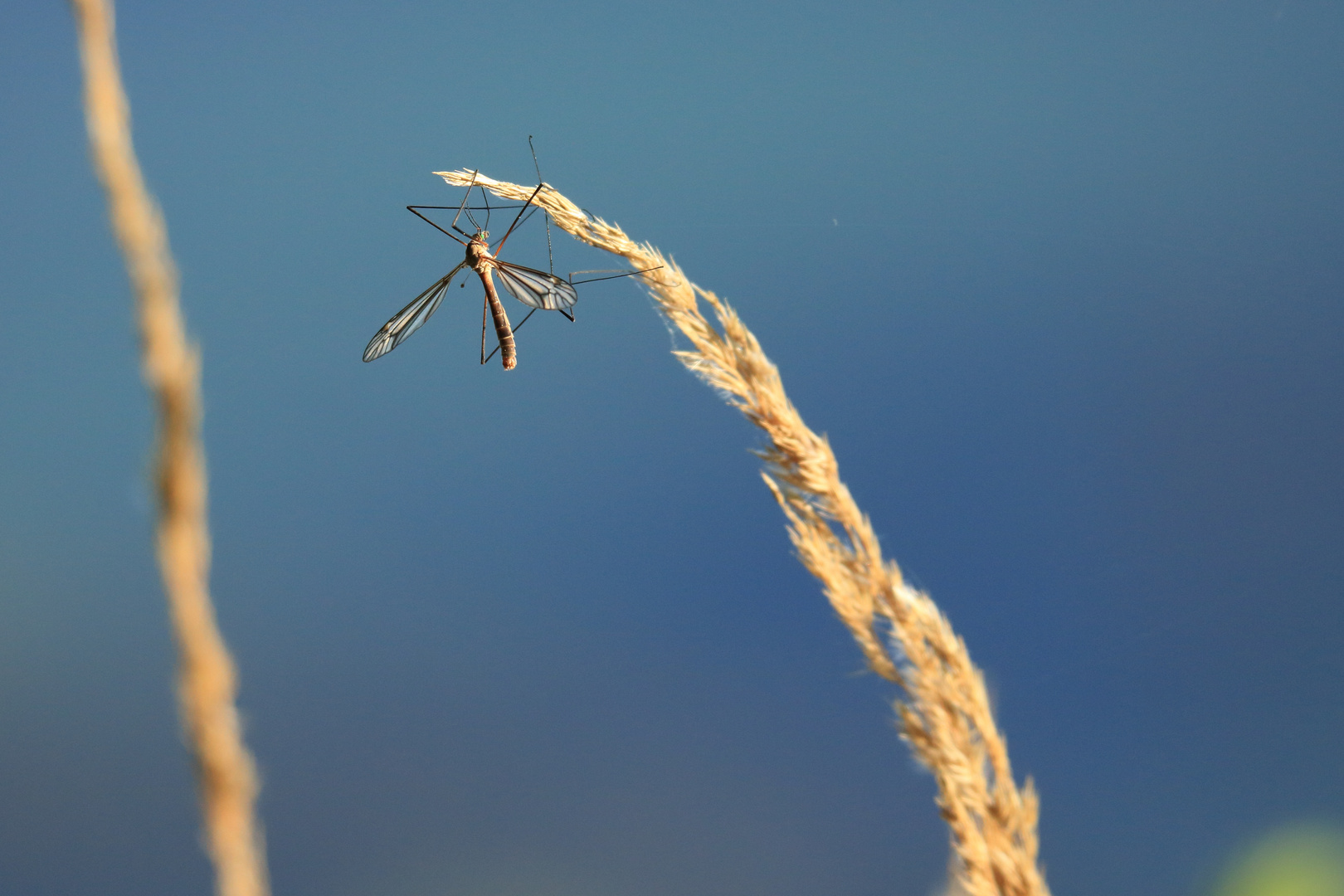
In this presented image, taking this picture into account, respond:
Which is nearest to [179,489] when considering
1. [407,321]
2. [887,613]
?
[887,613]

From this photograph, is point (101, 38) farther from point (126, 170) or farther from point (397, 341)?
point (397, 341)

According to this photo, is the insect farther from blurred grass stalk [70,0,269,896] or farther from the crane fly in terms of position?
blurred grass stalk [70,0,269,896]

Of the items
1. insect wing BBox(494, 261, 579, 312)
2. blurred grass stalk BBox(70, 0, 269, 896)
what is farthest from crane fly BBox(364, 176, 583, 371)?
blurred grass stalk BBox(70, 0, 269, 896)

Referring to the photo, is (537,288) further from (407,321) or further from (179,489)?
(179,489)

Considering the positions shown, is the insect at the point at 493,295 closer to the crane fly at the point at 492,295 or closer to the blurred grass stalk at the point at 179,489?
the crane fly at the point at 492,295

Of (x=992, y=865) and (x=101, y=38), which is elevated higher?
(x=101, y=38)

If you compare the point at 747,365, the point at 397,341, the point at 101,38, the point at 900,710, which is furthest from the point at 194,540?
the point at 397,341

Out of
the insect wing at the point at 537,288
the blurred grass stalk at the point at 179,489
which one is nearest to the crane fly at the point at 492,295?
the insect wing at the point at 537,288

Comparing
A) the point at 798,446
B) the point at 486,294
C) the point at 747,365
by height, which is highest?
the point at 486,294
